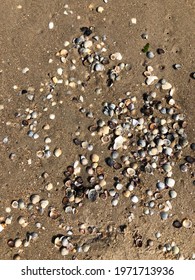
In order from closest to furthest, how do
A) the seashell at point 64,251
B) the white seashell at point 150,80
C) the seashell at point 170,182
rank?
the seashell at point 64,251
the seashell at point 170,182
the white seashell at point 150,80

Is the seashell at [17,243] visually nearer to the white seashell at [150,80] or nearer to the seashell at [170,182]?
the seashell at [170,182]

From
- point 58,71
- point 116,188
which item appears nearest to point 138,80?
point 58,71

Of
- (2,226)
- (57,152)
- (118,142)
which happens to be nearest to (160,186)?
(118,142)

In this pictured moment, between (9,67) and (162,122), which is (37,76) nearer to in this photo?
(9,67)

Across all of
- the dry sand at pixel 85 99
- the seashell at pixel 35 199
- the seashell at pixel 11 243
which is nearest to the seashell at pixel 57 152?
the dry sand at pixel 85 99

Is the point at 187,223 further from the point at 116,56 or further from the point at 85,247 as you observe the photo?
the point at 116,56
